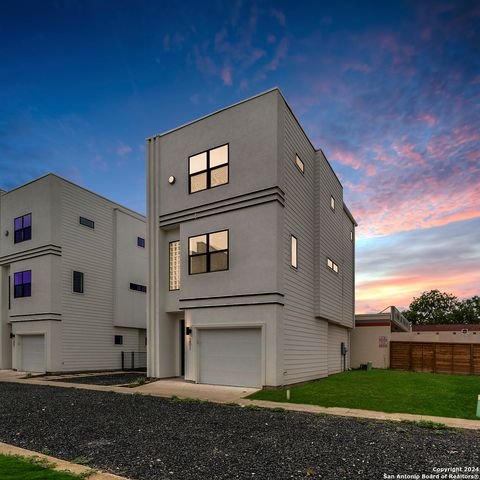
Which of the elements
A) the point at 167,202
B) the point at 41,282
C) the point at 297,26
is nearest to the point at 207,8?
the point at 297,26

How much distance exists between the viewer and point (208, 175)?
16.3 meters

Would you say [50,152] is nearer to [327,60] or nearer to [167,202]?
[167,202]

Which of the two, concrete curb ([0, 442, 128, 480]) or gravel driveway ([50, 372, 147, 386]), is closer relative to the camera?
concrete curb ([0, 442, 128, 480])

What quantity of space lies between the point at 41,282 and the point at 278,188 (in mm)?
15675

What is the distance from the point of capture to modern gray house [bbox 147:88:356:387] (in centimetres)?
1434

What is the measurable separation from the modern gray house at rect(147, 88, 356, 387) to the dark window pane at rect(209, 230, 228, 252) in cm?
5

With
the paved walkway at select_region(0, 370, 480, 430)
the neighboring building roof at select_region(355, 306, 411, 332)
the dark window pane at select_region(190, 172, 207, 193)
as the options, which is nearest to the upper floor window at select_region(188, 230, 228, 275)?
the dark window pane at select_region(190, 172, 207, 193)

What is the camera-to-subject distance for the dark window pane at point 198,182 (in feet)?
53.9

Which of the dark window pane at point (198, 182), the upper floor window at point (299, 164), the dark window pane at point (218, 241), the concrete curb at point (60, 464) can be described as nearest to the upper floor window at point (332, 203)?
the upper floor window at point (299, 164)

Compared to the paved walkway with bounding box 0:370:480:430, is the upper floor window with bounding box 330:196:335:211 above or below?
above

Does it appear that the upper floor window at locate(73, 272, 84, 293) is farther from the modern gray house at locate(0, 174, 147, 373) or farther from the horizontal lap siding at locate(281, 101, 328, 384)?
the horizontal lap siding at locate(281, 101, 328, 384)

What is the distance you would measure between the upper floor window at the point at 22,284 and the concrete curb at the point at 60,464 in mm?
17890

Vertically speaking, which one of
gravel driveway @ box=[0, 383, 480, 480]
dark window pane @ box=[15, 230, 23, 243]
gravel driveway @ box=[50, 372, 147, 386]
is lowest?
gravel driveway @ box=[50, 372, 147, 386]

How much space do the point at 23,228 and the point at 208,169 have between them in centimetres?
1431
